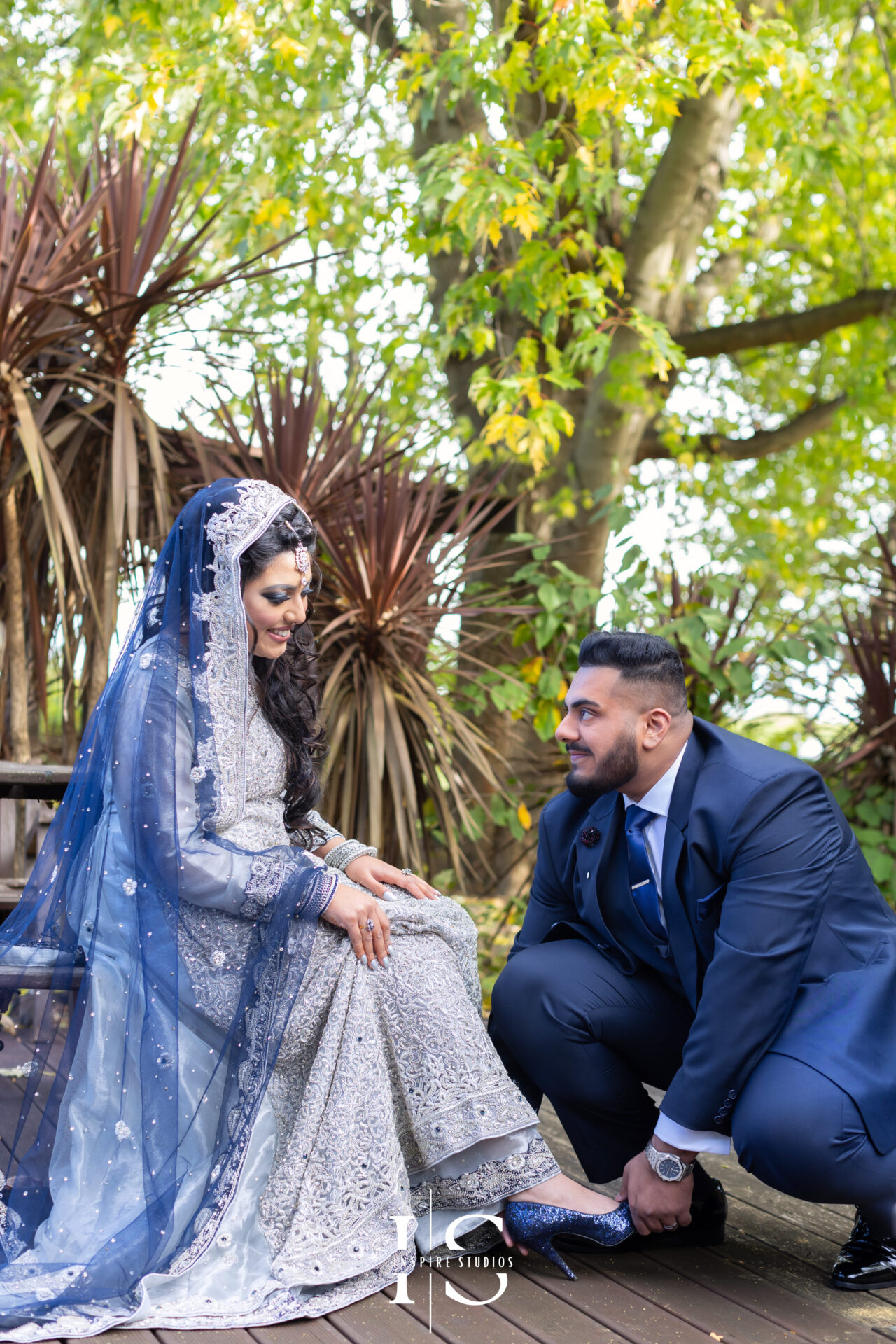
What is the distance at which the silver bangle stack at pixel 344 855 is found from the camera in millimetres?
2408

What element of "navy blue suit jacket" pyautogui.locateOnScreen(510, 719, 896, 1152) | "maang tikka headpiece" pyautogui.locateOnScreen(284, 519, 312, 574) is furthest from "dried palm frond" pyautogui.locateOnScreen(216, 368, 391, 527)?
"navy blue suit jacket" pyautogui.locateOnScreen(510, 719, 896, 1152)

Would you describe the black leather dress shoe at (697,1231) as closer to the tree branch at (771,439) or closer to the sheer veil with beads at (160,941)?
the sheer veil with beads at (160,941)

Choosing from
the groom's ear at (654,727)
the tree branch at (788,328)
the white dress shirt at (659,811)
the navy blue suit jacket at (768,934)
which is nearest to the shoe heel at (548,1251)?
the navy blue suit jacket at (768,934)

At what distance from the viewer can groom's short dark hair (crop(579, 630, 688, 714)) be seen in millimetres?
2240

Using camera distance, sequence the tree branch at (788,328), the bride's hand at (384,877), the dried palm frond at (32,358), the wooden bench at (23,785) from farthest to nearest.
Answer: the tree branch at (788,328)
the dried palm frond at (32,358)
the wooden bench at (23,785)
the bride's hand at (384,877)

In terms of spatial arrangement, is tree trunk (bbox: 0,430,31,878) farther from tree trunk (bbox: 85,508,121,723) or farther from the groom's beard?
the groom's beard

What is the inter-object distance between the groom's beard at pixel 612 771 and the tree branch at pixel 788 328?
424 cm

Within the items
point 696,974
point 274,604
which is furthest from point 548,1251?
point 274,604

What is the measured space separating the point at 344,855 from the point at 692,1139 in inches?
34.2

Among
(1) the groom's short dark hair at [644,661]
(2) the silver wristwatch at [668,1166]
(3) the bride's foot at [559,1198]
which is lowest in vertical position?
(3) the bride's foot at [559,1198]

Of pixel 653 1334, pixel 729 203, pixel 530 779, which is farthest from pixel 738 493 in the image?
pixel 653 1334

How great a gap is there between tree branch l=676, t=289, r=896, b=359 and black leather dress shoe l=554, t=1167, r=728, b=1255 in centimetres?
465

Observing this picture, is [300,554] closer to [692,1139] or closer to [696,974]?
[696,974]

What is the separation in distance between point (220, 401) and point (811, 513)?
6928 millimetres
